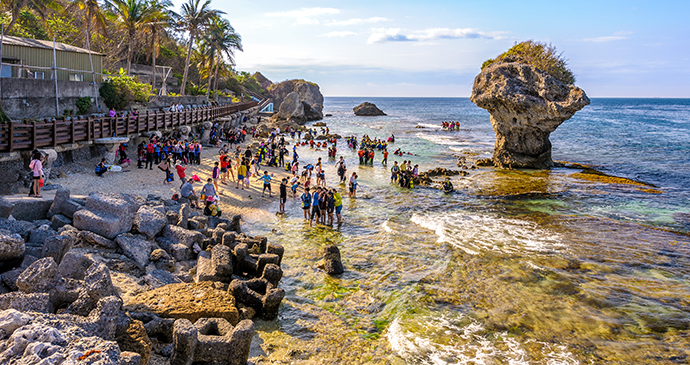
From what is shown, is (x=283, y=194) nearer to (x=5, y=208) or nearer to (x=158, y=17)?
(x=5, y=208)

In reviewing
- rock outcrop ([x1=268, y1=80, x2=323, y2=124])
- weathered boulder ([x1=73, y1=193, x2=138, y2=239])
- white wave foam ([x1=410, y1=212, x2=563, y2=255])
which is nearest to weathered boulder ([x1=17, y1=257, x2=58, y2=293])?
weathered boulder ([x1=73, y1=193, x2=138, y2=239])

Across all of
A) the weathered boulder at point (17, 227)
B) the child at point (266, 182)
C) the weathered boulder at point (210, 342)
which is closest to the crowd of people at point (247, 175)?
the child at point (266, 182)

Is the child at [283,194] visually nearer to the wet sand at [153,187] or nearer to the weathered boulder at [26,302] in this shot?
the wet sand at [153,187]

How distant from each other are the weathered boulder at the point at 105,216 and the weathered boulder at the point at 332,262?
543 centimetres

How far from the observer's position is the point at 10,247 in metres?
7.36

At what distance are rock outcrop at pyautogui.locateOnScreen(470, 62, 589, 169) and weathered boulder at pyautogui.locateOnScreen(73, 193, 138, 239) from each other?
87.9 ft

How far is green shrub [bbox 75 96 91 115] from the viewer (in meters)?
24.1

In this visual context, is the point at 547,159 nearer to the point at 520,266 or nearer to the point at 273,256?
the point at 520,266

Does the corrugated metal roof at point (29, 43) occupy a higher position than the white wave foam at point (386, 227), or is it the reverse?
the corrugated metal roof at point (29, 43)

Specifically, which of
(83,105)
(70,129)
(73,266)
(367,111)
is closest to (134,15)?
(83,105)

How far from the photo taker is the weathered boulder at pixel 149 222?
11047mm

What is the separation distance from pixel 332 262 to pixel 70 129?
13773 millimetres

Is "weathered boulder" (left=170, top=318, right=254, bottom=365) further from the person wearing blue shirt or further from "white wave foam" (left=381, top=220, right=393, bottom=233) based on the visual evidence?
"white wave foam" (left=381, top=220, right=393, bottom=233)

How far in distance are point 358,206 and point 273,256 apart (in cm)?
938
